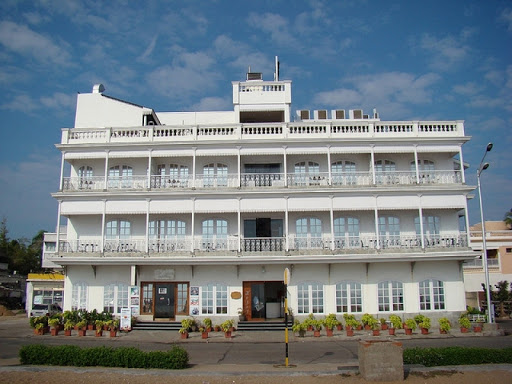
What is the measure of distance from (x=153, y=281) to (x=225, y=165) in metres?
8.68

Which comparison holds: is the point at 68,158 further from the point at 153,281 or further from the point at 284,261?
the point at 284,261

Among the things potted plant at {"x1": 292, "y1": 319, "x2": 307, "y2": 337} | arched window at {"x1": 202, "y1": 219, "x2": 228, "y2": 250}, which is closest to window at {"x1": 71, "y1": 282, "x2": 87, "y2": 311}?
arched window at {"x1": 202, "y1": 219, "x2": 228, "y2": 250}

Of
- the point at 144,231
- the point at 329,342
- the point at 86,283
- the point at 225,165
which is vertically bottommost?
the point at 329,342

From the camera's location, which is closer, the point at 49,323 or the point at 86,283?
the point at 49,323

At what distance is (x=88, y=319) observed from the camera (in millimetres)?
25891

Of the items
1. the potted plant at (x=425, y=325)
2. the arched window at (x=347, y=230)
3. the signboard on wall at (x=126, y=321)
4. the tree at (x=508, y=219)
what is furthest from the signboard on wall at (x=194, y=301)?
the tree at (x=508, y=219)

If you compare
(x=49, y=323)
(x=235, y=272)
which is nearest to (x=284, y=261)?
(x=235, y=272)

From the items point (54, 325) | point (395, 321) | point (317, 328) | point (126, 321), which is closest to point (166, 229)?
point (126, 321)

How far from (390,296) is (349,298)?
2.46 metres

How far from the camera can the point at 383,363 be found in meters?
13.0

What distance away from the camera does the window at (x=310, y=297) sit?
26781 mm

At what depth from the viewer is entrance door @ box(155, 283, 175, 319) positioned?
27.6 meters

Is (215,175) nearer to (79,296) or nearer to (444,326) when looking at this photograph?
(79,296)

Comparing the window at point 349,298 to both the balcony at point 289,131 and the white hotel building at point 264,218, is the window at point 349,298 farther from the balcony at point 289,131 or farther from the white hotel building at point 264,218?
the balcony at point 289,131
